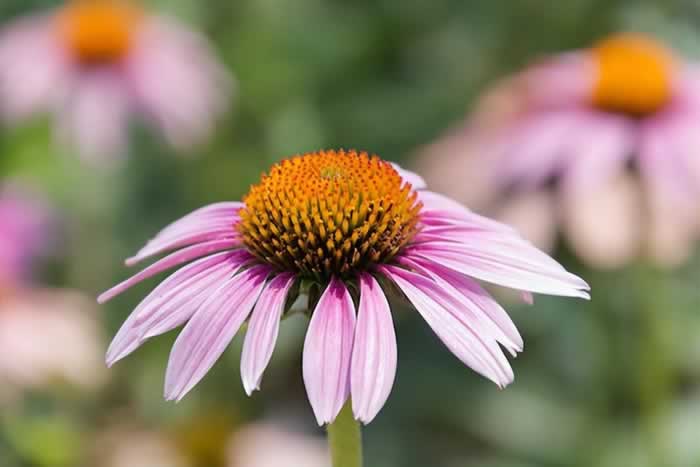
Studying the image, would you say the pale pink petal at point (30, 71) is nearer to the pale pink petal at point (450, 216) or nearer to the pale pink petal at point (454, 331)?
the pale pink petal at point (450, 216)

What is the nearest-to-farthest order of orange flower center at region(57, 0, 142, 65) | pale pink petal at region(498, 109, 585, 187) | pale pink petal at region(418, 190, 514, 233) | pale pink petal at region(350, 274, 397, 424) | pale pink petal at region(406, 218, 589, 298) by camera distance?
pale pink petal at region(350, 274, 397, 424) → pale pink petal at region(406, 218, 589, 298) → pale pink petal at region(418, 190, 514, 233) → pale pink petal at region(498, 109, 585, 187) → orange flower center at region(57, 0, 142, 65)

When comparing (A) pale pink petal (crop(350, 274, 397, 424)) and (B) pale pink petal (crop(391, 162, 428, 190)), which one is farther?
(B) pale pink petal (crop(391, 162, 428, 190))

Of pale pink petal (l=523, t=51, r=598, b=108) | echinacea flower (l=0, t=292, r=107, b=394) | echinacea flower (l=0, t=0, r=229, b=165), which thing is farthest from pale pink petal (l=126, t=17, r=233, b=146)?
pale pink petal (l=523, t=51, r=598, b=108)

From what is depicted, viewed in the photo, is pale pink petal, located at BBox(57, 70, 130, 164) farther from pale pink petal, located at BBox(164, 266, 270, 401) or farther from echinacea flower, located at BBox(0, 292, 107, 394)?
pale pink petal, located at BBox(164, 266, 270, 401)

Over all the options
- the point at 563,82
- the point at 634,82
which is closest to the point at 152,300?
the point at 634,82

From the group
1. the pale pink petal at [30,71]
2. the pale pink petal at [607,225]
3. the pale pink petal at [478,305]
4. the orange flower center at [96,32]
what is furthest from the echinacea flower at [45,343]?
the pale pink petal at [478,305]

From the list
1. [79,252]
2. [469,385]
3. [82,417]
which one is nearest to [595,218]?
[469,385]
